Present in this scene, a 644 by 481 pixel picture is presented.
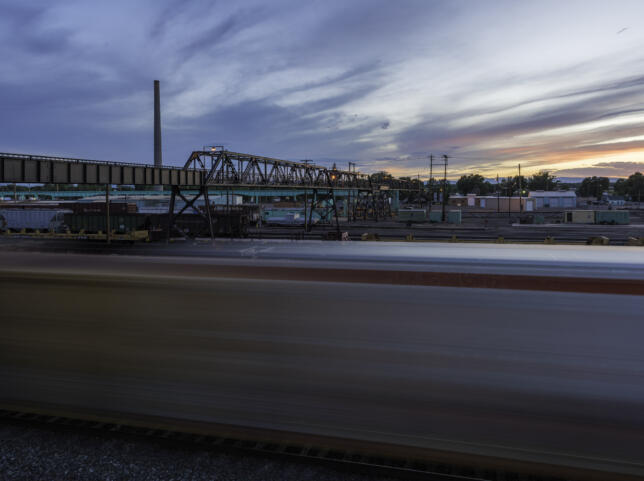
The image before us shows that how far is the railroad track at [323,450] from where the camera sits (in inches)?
126

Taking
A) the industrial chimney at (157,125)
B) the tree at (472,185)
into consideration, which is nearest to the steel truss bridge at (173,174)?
the industrial chimney at (157,125)

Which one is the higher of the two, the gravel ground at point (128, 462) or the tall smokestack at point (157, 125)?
the tall smokestack at point (157, 125)

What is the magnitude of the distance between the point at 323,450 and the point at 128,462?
1.79 metres

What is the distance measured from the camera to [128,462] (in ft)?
12.1

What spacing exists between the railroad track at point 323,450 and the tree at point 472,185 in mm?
182179

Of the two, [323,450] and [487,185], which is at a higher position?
[487,185]

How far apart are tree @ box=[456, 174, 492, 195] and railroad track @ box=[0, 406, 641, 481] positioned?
7172 inches

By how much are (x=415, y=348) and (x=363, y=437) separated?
897 millimetres

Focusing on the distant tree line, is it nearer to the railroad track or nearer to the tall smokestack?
the tall smokestack

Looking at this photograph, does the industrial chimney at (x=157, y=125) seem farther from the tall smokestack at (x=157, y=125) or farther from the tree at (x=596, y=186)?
the tree at (x=596, y=186)

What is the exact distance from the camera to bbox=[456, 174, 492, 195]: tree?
17412 centimetres

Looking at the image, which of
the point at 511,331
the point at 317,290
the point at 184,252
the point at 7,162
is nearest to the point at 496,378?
the point at 511,331

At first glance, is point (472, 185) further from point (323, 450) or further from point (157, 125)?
point (323, 450)

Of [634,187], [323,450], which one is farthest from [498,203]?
[323,450]
